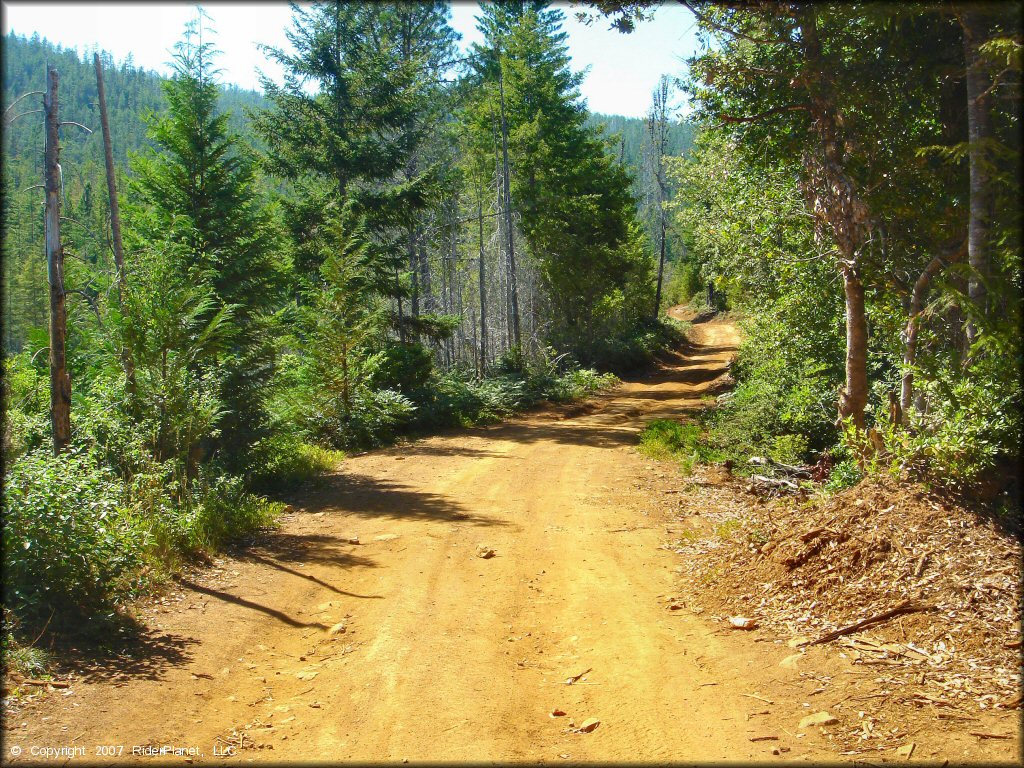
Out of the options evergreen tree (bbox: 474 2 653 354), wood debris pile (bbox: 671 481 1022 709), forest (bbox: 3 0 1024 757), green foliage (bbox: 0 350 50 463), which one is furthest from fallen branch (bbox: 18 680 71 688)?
evergreen tree (bbox: 474 2 653 354)

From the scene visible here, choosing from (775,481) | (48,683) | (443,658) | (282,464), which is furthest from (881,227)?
(282,464)

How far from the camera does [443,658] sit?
5.89 meters

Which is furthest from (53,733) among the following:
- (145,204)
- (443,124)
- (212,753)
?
(443,124)

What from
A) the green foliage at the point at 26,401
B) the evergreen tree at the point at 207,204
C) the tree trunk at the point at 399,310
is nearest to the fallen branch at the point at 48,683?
the green foliage at the point at 26,401

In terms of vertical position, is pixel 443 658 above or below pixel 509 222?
below

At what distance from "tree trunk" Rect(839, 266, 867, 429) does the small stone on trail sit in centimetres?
544

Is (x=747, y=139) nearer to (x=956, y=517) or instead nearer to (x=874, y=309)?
(x=874, y=309)

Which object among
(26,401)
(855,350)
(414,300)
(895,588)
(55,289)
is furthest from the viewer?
(414,300)

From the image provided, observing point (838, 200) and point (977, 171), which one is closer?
point (977, 171)

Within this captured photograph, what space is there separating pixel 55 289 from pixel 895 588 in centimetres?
999

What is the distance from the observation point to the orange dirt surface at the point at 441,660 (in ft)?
14.8

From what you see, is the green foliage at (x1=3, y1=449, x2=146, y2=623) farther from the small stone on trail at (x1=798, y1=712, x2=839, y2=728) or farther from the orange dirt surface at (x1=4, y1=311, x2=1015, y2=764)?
the small stone on trail at (x1=798, y1=712, x2=839, y2=728)

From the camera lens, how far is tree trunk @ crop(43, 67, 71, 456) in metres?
9.11

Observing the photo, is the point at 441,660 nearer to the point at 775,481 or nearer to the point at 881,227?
the point at 775,481
